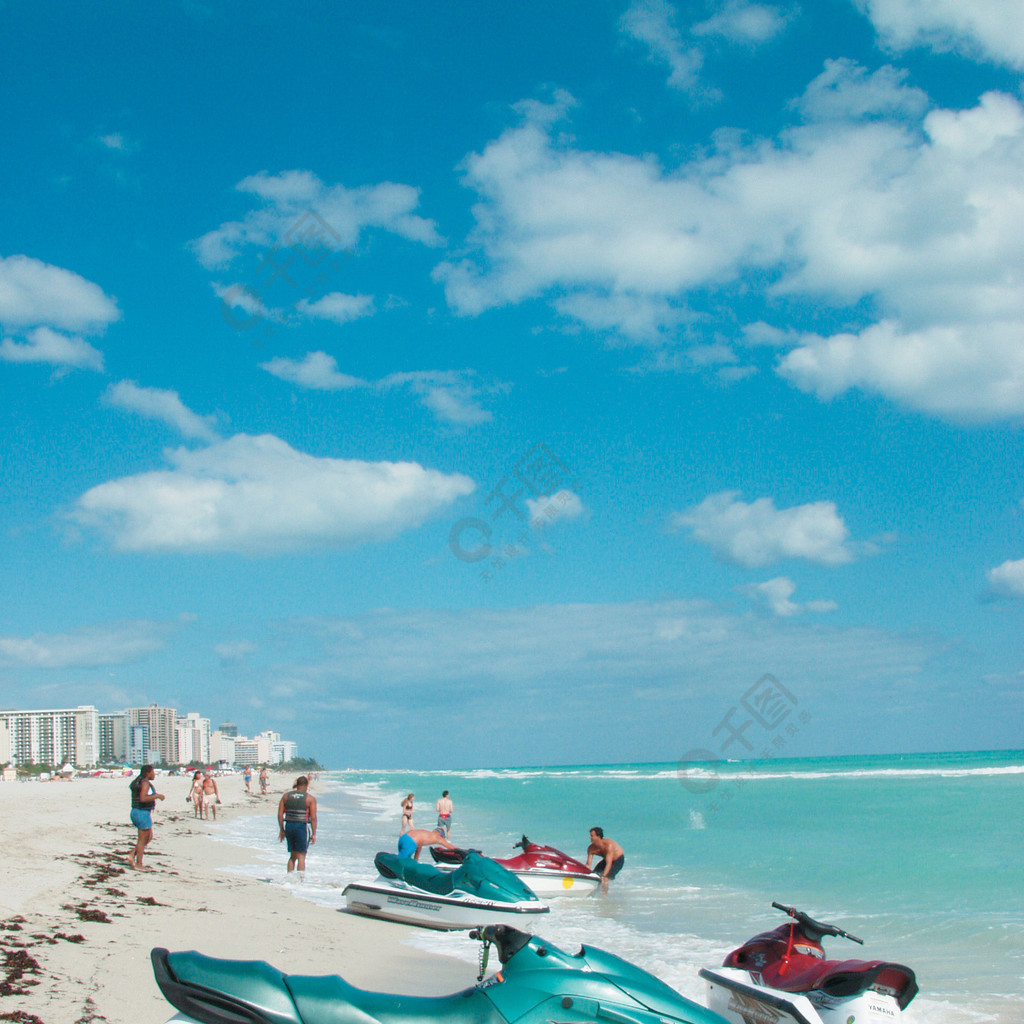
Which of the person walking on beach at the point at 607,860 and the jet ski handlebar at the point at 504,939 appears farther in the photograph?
the person walking on beach at the point at 607,860

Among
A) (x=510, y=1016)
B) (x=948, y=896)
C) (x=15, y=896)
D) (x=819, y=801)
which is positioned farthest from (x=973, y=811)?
(x=510, y=1016)

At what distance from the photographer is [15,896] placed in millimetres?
9758

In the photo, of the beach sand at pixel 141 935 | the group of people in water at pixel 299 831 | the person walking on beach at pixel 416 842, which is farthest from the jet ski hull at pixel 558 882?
the beach sand at pixel 141 935

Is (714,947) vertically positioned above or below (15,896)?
below

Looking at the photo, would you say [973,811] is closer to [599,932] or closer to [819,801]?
[819,801]

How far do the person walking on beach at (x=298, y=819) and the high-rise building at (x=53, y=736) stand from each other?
180 metres

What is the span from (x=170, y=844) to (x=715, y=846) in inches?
483

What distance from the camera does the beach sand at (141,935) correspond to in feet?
20.6

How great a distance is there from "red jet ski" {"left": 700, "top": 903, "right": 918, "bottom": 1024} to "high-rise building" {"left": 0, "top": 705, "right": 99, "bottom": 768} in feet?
620

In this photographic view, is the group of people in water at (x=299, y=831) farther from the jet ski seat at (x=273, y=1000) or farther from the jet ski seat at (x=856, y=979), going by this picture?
the jet ski seat at (x=273, y=1000)

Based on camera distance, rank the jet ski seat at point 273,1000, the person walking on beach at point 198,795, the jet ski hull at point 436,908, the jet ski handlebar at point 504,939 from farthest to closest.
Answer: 1. the person walking on beach at point 198,795
2. the jet ski hull at point 436,908
3. the jet ski handlebar at point 504,939
4. the jet ski seat at point 273,1000

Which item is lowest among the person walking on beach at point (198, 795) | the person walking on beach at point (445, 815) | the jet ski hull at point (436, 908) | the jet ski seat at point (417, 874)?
the person walking on beach at point (198, 795)

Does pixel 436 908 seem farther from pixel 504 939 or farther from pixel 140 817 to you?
pixel 504 939

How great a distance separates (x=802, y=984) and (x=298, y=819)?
9.50 m
